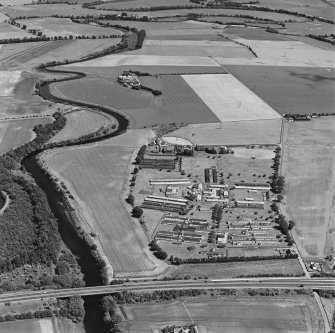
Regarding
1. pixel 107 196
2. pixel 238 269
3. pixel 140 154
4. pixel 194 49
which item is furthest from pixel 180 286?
pixel 194 49

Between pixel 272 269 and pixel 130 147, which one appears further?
pixel 130 147

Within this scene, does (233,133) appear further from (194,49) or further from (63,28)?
(63,28)

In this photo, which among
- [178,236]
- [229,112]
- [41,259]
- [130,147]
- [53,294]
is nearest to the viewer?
[53,294]

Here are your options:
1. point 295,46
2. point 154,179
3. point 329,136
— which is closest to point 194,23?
point 295,46

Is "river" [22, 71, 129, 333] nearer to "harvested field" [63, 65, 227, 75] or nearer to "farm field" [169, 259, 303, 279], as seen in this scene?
"farm field" [169, 259, 303, 279]

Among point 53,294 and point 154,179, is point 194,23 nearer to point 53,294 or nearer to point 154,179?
point 154,179

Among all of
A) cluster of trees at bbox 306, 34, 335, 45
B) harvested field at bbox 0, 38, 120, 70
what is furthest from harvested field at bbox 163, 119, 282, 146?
cluster of trees at bbox 306, 34, 335, 45

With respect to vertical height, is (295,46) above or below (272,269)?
above
